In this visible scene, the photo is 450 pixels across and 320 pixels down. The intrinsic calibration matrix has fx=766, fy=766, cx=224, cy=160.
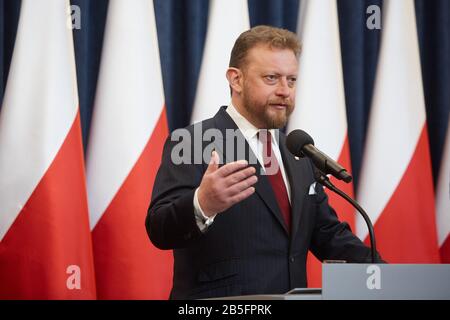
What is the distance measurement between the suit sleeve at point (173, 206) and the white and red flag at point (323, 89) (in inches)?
56.0

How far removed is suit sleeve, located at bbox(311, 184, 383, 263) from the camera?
2.69 m

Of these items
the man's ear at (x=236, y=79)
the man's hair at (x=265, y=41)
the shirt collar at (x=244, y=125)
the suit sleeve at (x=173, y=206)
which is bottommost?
the suit sleeve at (x=173, y=206)

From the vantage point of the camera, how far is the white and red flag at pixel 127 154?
355 cm

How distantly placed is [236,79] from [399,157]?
143 centimetres

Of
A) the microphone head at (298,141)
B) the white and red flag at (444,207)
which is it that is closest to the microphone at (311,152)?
the microphone head at (298,141)

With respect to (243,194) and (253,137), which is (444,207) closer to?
(253,137)

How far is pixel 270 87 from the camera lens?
2.76 m

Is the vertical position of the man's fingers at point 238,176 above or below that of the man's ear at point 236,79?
below

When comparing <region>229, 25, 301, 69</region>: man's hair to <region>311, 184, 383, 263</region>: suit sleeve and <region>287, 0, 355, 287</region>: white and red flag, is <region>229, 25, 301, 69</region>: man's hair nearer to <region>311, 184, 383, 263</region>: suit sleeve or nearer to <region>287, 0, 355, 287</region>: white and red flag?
<region>311, 184, 383, 263</region>: suit sleeve

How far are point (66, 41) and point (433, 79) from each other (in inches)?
79.6

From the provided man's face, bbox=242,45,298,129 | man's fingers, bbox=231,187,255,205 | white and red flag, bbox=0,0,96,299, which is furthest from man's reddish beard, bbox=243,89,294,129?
white and red flag, bbox=0,0,96,299

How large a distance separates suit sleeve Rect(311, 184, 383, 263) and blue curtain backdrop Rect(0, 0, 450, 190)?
49.6 inches

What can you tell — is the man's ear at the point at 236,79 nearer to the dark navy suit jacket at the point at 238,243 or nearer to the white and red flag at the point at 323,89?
the dark navy suit jacket at the point at 238,243
